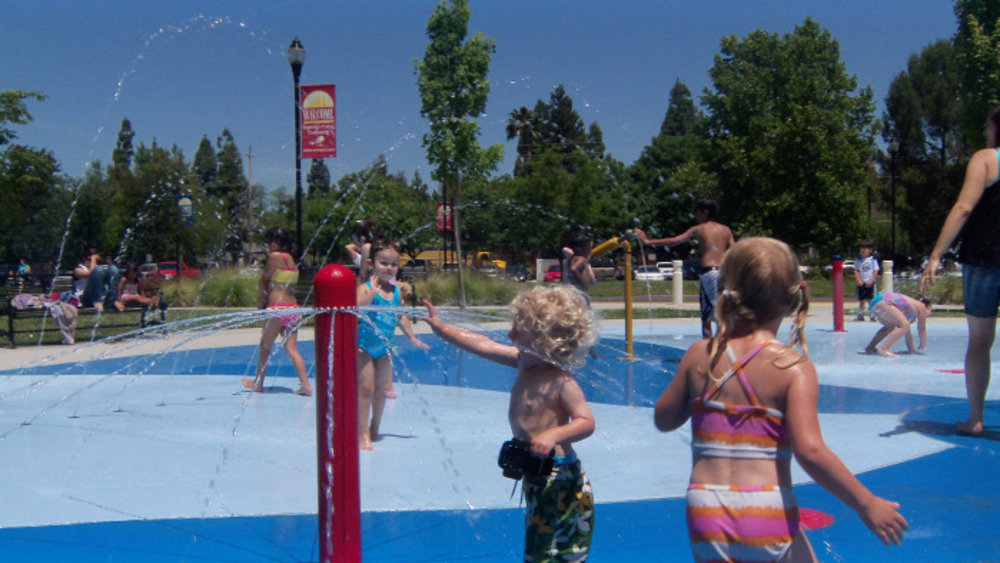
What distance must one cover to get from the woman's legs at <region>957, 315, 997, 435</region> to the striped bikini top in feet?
11.6

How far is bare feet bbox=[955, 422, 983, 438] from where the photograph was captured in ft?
17.9

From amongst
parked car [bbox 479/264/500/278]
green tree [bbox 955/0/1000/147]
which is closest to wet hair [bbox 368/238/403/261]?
parked car [bbox 479/264/500/278]

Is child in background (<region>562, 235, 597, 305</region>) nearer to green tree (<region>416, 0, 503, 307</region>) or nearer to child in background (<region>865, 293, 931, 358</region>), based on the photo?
child in background (<region>865, 293, 931, 358</region>)

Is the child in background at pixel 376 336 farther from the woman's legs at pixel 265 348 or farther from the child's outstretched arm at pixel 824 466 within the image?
the child's outstretched arm at pixel 824 466

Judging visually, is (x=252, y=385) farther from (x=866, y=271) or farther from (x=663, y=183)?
(x=663, y=183)

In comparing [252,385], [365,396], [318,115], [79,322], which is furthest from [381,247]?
[79,322]

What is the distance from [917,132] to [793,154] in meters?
16.2

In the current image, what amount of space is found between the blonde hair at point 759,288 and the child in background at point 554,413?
62 centimetres

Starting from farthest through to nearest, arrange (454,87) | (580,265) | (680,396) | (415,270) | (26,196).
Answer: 1. (415,270)
2. (26,196)
3. (454,87)
4. (580,265)
5. (680,396)

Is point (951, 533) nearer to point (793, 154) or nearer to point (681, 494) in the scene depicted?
point (681, 494)

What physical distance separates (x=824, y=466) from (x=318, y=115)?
13821 millimetres

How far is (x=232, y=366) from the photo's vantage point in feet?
32.2

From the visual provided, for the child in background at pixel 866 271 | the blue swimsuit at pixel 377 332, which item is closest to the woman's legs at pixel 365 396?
the blue swimsuit at pixel 377 332

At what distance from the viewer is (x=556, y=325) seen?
280 cm
